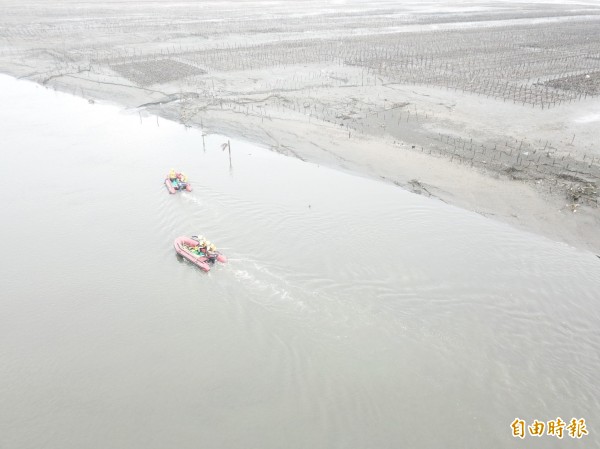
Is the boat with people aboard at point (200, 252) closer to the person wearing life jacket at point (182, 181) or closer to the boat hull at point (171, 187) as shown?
the boat hull at point (171, 187)

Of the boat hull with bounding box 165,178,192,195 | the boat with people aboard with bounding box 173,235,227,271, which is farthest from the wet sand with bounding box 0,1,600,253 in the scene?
the boat with people aboard with bounding box 173,235,227,271

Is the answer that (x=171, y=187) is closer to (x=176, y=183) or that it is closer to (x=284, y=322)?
(x=176, y=183)

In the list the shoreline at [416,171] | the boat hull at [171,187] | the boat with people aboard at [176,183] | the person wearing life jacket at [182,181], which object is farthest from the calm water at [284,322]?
the shoreline at [416,171]

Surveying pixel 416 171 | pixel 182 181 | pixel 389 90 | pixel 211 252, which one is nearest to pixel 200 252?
pixel 211 252

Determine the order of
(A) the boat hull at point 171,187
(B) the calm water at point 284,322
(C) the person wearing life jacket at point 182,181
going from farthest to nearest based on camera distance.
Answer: (C) the person wearing life jacket at point 182,181 → (A) the boat hull at point 171,187 → (B) the calm water at point 284,322

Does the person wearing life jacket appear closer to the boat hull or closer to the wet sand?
the boat hull

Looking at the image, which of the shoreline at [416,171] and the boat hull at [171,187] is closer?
the shoreline at [416,171]

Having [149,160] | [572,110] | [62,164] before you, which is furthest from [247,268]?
[572,110]

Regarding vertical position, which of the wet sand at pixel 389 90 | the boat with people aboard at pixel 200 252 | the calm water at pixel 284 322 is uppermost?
the wet sand at pixel 389 90
